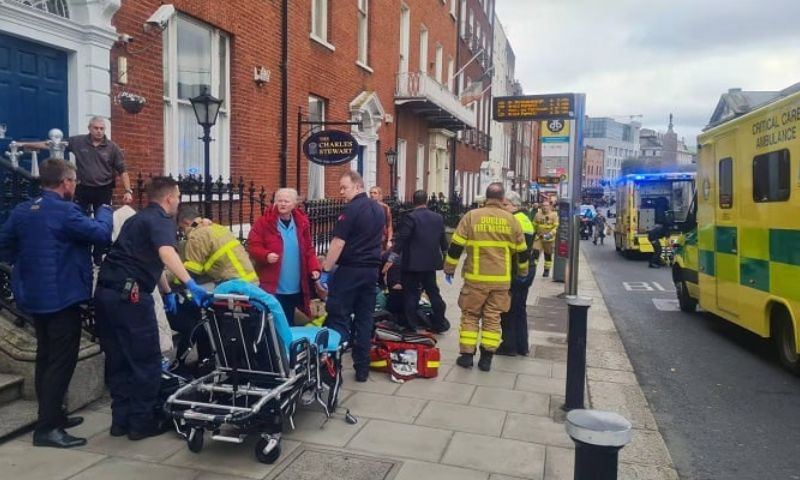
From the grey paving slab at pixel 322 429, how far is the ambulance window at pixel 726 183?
5756 millimetres

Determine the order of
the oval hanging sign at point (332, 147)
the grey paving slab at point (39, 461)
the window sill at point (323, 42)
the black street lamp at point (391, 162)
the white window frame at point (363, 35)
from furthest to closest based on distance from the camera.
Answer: the black street lamp at point (391, 162) → the white window frame at point (363, 35) → the window sill at point (323, 42) → the oval hanging sign at point (332, 147) → the grey paving slab at point (39, 461)

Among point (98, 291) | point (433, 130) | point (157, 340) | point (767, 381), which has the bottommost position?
point (767, 381)

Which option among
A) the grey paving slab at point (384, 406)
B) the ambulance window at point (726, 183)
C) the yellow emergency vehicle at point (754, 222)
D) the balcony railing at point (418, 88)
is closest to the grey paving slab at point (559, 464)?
the grey paving slab at point (384, 406)

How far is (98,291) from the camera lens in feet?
14.7

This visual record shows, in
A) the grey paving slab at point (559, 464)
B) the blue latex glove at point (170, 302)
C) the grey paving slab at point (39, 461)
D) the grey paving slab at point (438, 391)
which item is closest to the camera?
the grey paving slab at point (39, 461)

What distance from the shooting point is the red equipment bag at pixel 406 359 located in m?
6.22

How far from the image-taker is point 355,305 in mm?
6035

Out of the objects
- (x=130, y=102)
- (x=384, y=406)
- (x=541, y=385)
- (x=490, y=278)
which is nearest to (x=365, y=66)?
(x=130, y=102)

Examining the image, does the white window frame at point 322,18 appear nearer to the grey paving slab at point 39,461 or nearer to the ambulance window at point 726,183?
the ambulance window at point 726,183

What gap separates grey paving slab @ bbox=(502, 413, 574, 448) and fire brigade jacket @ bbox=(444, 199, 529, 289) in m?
1.62

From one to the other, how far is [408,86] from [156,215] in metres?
15.7

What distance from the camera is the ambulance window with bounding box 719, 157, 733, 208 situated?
327 inches

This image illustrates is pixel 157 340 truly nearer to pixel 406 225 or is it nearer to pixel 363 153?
pixel 406 225

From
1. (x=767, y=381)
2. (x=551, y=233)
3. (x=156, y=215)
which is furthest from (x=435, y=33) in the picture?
(x=156, y=215)
